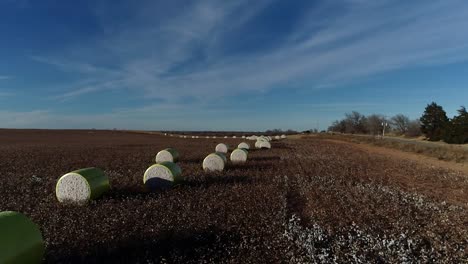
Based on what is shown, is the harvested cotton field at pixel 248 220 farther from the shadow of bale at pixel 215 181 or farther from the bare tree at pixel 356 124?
the bare tree at pixel 356 124

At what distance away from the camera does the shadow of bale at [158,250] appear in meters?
6.49

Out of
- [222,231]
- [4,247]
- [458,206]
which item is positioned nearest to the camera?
[4,247]

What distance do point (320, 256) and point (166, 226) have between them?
10.6 feet

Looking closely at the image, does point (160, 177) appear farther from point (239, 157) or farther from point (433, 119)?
point (433, 119)

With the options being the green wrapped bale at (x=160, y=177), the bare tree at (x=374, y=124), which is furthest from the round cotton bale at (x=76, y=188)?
the bare tree at (x=374, y=124)

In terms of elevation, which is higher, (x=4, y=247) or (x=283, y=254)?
(x=4, y=247)

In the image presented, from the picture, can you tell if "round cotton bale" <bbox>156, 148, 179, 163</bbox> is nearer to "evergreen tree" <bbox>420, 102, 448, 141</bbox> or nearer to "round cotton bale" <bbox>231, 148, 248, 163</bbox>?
"round cotton bale" <bbox>231, 148, 248, 163</bbox>

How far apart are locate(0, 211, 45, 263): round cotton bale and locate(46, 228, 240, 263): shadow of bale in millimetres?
641

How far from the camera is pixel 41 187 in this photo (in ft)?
42.2

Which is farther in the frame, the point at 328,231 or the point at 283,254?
the point at 328,231

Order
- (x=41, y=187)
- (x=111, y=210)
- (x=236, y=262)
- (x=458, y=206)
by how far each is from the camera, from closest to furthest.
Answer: (x=236, y=262)
(x=111, y=210)
(x=458, y=206)
(x=41, y=187)

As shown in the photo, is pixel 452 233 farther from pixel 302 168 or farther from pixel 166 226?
pixel 302 168

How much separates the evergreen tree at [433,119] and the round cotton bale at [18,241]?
215 feet

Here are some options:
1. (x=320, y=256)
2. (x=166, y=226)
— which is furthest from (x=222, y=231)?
(x=320, y=256)
